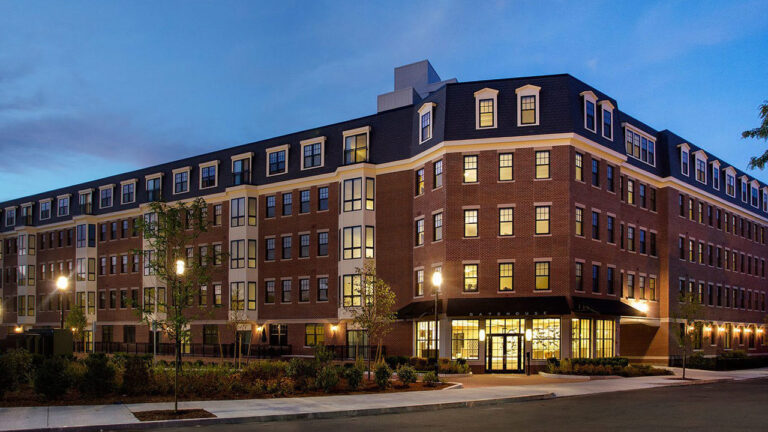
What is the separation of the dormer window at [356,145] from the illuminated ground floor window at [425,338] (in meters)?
13.1

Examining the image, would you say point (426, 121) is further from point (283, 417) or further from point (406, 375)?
point (283, 417)

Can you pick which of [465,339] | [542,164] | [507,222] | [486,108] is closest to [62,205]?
[486,108]

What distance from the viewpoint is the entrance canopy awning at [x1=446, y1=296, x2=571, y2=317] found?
126 ft

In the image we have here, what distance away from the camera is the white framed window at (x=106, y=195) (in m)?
71.9

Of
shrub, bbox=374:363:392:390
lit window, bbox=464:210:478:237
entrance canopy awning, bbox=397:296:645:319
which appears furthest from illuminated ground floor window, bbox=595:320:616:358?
shrub, bbox=374:363:392:390

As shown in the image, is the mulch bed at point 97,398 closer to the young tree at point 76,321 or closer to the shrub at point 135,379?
the shrub at point 135,379

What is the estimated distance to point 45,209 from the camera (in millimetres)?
80875

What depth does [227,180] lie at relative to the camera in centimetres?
5962

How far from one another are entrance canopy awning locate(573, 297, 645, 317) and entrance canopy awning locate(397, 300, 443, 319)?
770 centimetres

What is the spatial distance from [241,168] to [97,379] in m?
36.7

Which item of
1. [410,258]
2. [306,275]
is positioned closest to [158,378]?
[410,258]

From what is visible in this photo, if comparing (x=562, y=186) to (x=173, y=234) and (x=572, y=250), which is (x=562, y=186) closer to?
(x=572, y=250)

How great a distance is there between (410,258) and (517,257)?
8.35 metres

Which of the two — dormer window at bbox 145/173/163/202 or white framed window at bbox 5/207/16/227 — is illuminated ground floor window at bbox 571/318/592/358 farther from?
white framed window at bbox 5/207/16/227
